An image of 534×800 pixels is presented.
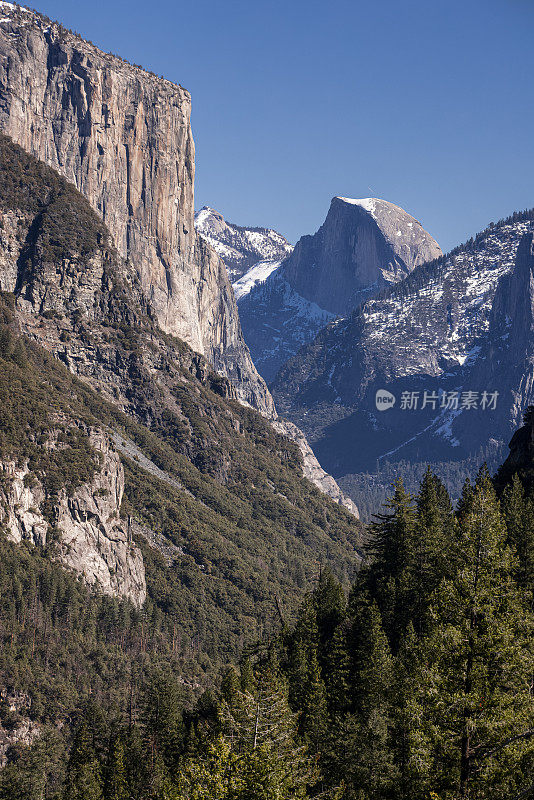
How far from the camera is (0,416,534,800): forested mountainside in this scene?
4125 cm

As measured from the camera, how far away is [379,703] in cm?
7794

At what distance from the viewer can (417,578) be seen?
315 feet

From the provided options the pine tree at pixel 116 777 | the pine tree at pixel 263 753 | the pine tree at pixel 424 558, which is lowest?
the pine tree at pixel 116 777

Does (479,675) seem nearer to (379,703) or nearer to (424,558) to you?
(379,703)

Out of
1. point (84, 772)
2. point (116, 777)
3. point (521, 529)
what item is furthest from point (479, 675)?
point (84, 772)

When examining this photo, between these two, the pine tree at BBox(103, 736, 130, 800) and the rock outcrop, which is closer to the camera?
the pine tree at BBox(103, 736, 130, 800)

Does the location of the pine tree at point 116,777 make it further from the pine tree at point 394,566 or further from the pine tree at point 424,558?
the pine tree at point 424,558

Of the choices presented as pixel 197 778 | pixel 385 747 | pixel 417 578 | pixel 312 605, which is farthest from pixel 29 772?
pixel 197 778

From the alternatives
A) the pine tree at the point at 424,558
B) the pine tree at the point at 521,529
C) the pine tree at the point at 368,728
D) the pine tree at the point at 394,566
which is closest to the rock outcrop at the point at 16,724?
the pine tree at the point at 394,566

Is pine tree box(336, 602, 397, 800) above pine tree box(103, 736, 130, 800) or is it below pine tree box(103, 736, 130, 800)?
above

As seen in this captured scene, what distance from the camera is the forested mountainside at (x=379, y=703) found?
135 feet

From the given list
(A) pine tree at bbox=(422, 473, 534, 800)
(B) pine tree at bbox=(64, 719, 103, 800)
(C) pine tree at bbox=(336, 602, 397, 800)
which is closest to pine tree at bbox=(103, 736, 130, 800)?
(B) pine tree at bbox=(64, 719, 103, 800)

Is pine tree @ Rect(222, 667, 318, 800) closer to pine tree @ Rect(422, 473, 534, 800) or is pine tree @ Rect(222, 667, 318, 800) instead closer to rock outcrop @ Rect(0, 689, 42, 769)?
pine tree @ Rect(422, 473, 534, 800)

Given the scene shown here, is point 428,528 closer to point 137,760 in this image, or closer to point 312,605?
point 312,605
